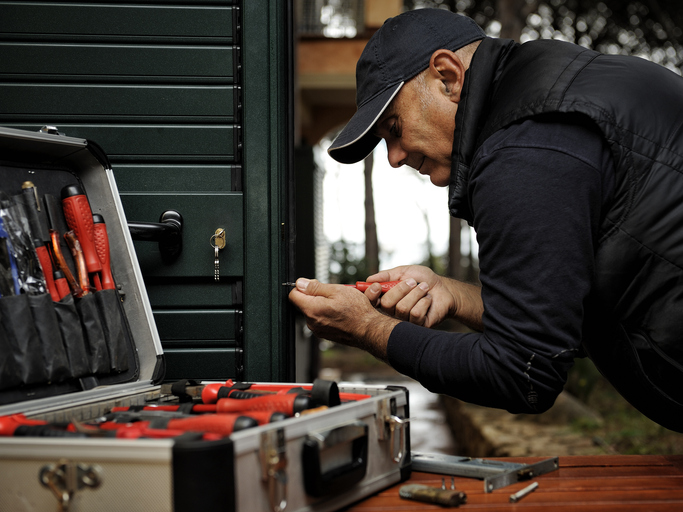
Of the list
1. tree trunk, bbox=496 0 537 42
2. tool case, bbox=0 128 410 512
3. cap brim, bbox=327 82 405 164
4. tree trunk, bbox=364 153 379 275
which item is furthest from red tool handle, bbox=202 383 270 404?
tree trunk, bbox=364 153 379 275

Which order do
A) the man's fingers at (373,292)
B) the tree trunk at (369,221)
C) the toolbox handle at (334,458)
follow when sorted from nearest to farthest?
the toolbox handle at (334,458), the man's fingers at (373,292), the tree trunk at (369,221)

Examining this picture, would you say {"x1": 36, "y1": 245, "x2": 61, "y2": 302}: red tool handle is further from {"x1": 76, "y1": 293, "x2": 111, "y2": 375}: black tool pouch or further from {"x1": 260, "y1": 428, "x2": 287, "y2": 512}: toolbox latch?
{"x1": 260, "y1": 428, "x2": 287, "y2": 512}: toolbox latch

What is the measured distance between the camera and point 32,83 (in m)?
1.99

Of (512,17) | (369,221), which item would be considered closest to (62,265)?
(512,17)

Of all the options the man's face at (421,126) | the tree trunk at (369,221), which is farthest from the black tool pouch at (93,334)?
the tree trunk at (369,221)

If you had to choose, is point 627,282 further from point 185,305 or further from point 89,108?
point 89,108

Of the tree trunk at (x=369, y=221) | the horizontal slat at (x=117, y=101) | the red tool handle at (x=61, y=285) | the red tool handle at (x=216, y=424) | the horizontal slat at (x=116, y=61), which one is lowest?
the tree trunk at (x=369, y=221)

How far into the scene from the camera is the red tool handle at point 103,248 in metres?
1.61

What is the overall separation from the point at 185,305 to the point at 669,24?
9823mm

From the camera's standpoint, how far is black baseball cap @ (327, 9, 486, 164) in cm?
164

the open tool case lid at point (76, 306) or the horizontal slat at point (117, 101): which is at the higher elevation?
the horizontal slat at point (117, 101)

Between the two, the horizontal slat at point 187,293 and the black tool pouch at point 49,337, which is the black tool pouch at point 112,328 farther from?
the horizontal slat at point 187,293

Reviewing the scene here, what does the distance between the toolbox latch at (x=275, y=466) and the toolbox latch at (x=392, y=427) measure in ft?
1.01

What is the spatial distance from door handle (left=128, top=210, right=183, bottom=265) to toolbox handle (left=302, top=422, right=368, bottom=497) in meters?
0.95
